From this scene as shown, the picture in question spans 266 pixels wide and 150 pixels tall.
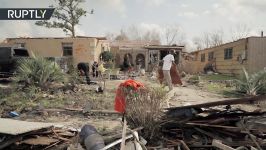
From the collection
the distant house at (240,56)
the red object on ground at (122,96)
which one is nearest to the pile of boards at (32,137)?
the red object on ground at (122,96)

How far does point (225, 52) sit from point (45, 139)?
86.2 ft

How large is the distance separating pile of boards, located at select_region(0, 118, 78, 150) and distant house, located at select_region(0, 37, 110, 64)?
2602 cm

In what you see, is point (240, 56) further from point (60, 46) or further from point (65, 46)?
point (60, 46)

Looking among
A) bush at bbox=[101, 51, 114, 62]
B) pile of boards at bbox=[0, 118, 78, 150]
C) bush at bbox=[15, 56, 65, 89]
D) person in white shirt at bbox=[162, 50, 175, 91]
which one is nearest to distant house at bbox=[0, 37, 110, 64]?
bush at bbox=[101, 51, 114, 62]

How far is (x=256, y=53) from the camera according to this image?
25.0 meters

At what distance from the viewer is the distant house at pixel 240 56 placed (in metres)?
25.0

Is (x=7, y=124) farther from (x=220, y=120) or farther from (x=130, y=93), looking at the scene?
(x=220, y=120)

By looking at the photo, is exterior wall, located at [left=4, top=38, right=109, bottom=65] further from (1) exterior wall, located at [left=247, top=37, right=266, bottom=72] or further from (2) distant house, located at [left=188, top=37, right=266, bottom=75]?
(1) exterior wall, located at [left=247, top=37, right=266, bottom=72]

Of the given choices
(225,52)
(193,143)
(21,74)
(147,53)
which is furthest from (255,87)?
(147,53)

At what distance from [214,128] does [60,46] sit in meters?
27.9

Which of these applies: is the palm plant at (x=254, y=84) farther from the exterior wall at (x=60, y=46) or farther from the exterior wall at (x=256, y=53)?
the exterior wall at (x=60, y=46)

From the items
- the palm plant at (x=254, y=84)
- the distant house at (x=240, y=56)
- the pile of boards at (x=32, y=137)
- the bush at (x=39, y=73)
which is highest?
the distant house at (x=240, y=56)

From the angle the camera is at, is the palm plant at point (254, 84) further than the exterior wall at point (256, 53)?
No

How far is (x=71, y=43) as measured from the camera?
32.9 metres
